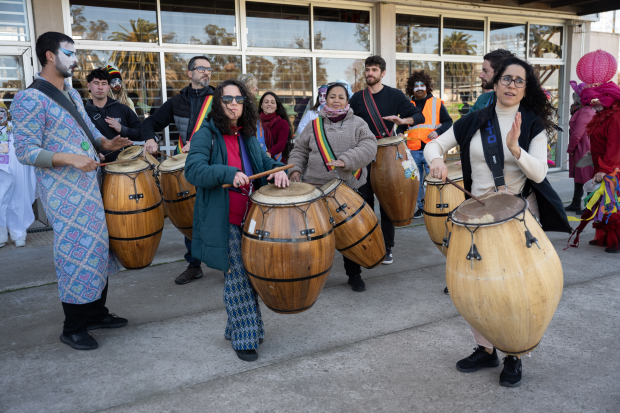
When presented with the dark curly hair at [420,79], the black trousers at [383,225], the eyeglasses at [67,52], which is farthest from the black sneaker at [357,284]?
the dark curly hair at [420,79]

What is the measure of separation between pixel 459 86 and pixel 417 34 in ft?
5.06

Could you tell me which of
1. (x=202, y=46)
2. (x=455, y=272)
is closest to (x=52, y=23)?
(x=202, y=46)

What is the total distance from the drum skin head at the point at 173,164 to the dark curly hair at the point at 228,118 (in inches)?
41.3

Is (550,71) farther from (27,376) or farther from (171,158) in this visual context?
(27,376)

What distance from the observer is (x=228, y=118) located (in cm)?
311

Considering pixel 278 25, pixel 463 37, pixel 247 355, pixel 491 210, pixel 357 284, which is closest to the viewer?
pixel 491 210

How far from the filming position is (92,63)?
23.0 feet

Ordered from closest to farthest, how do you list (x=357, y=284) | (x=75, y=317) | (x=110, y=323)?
(x=75, y=317) < (x=110, y=323) < (x=357, y=284)

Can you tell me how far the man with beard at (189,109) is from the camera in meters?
4.60

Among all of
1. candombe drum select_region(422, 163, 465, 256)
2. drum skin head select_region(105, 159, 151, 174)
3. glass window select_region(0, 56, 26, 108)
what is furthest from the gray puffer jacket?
glass window select_region(0, 56, 26, 108)

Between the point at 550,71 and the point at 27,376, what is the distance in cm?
1202

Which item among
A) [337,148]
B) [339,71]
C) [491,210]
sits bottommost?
[491,210]

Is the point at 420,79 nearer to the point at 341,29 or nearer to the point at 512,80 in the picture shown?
the point at 341,29

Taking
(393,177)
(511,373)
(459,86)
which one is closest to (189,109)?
(393,177)
